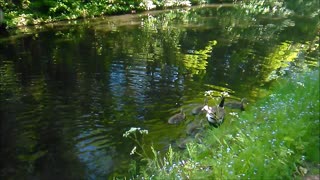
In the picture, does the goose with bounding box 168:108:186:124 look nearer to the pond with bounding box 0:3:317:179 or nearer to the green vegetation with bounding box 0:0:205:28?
the pond with bounding box 0:3:317:179

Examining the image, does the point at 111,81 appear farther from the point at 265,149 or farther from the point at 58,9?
the point at 58,9

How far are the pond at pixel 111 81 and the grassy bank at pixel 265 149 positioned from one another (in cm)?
195

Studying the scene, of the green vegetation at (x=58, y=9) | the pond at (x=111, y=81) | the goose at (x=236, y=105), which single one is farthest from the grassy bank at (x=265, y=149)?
the green vegetation at (x=58, y=9)

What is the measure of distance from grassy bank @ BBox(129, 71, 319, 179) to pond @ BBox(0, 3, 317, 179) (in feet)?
6.40

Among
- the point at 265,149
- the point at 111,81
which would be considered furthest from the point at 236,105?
the point at 265,149

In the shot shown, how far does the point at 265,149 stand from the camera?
6.40 metres

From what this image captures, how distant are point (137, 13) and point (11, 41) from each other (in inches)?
740

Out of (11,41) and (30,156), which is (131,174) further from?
(11,41)

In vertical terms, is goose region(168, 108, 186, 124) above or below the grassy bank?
below

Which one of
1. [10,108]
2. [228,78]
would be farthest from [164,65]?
[10,108]

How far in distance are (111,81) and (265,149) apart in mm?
10060

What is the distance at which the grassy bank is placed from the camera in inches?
236

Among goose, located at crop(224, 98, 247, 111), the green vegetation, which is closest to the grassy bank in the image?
goose, located at crop(224, 98, 247, 111)

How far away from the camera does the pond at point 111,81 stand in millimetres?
9680
